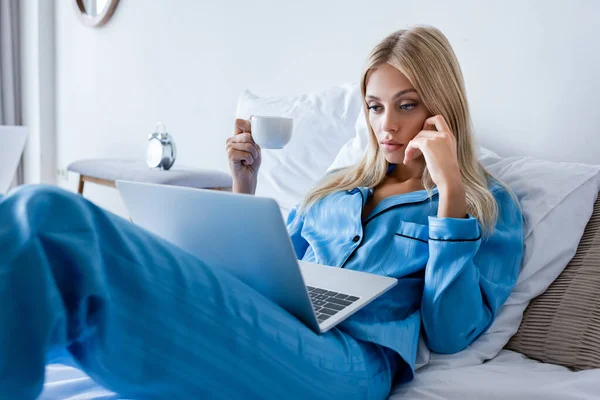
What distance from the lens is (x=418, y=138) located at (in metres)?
1.01

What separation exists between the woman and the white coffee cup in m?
0.13

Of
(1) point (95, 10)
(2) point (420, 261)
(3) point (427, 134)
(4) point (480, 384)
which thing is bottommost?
(4) point (480, 384)

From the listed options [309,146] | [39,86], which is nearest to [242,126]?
[309,146]

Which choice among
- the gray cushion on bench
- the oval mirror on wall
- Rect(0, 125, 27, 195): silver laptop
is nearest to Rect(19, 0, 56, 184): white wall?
the oval mirror on wall

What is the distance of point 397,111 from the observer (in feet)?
3.61

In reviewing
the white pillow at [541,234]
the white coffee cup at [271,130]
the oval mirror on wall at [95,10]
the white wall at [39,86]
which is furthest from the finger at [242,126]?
the white wall at [39,86]

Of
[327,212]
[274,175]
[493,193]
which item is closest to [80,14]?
[274,175]

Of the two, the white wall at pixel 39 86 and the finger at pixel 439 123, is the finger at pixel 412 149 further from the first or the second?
the white wall at pixel 39 86

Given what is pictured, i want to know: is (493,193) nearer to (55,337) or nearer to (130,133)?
(55,337)

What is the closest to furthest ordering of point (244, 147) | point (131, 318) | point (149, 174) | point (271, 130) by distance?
1. point (131, 318)
2. point (271, 130)
3. point (244, 147)
4. point (149, 174)

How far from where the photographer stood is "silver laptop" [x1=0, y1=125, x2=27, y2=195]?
1555 mm

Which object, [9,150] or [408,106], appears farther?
[9,150]

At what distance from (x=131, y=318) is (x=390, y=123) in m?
0.67

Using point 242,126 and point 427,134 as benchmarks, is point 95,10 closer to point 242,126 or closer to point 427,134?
point 242,126
